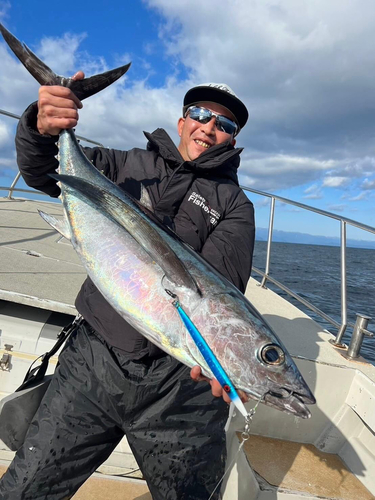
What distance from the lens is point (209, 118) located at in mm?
2363

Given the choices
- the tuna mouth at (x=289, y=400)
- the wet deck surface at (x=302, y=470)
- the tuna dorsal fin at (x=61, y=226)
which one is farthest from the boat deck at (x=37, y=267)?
the wet deck surface at (x=302, y=470)

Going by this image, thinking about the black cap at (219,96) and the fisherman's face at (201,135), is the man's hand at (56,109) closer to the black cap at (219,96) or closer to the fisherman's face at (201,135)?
the fisherman's face at (201,135)

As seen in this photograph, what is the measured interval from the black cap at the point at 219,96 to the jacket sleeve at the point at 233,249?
32.6 inches

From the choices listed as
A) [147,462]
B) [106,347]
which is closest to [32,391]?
[106,347]

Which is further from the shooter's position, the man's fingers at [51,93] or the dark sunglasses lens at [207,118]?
the dark sunglasses lens at [207,118]

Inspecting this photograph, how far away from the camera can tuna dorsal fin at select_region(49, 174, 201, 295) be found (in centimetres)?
160

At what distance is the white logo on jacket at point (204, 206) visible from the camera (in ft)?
6.88

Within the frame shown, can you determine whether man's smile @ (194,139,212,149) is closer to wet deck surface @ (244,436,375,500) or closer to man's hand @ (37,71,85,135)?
man's hand @ (37,71,85,135)

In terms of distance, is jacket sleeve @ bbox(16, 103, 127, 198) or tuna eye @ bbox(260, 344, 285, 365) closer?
tuna eye @ bbox(260, 344, 285, 365)

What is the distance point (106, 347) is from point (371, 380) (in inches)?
85.7

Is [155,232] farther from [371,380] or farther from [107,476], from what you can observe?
[371,380]

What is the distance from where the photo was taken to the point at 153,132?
233 cm

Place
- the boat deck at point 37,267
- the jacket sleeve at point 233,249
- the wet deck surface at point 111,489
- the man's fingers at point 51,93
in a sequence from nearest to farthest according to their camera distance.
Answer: the man's fingers at point 51,93, the jacket sleeve at point 233,249, the wet deck surface at point 111,489, the boat deck at point 37,267

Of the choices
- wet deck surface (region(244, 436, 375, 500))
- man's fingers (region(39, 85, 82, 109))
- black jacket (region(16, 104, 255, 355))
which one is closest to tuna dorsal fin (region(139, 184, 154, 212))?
black jacket (region(16, 104, 255, 355))
